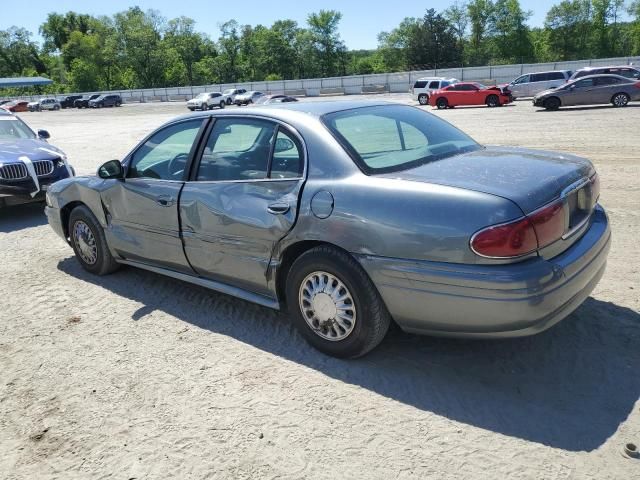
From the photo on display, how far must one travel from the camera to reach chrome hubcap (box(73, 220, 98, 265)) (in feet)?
17.7

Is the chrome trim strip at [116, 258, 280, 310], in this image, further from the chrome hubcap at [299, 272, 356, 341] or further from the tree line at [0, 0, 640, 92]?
the tree line at [0, 0, 640, 92]

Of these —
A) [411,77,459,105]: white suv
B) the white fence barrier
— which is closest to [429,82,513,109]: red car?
[411,77,459,105]: white suv

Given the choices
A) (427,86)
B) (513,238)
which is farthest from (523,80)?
(513,238)

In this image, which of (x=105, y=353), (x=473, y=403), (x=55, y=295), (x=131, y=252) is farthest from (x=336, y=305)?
(x=55, y=295)

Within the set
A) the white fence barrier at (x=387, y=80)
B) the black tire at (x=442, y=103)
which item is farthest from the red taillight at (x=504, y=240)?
the white fence barrier at (x=387, y=80)

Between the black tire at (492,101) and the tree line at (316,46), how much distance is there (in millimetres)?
64639

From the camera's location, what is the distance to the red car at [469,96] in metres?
29.6

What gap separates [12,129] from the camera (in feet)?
32.2

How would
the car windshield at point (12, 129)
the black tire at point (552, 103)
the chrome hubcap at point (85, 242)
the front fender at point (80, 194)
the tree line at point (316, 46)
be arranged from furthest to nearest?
the tree line at point (316, 46) → the black tire at point (552, 103) → the car windshield at point (12, 129) → the chrome hubcap at point (85, 242) → the front fender at point (80, 194)

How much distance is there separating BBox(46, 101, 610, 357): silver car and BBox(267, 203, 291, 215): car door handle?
0.01m

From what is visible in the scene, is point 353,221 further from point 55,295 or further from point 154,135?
point 55,295

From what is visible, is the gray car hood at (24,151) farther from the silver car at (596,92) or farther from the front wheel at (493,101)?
the front wheel at (493,101)

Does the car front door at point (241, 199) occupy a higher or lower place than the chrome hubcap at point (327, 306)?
higher

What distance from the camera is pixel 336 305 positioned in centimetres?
349
